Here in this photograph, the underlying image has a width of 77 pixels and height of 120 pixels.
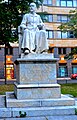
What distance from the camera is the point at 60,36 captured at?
50.7 metres

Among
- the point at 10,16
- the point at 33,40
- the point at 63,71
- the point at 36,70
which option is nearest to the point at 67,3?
the point at 63,71

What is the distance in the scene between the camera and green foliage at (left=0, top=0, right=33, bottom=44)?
2272 centimetres

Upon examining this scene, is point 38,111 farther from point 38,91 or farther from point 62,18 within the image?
point 62,18

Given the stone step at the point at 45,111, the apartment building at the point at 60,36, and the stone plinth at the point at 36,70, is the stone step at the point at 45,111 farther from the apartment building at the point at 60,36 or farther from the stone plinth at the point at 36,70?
the apartment building at the point at 60,36

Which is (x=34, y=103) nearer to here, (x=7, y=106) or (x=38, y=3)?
(x=7, y=106)

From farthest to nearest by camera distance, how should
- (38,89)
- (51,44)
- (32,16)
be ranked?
(51,44)
(32,16)
(38,89)

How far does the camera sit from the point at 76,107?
9.44 m

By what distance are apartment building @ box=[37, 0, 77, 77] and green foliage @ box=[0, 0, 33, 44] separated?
86.4 ft

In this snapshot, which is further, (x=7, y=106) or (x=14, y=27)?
(x=14, y=27)

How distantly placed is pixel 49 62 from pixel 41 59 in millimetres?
333

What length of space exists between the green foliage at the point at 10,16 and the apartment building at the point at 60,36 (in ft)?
86.4

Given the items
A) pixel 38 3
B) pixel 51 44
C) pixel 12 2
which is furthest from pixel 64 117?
pixel 51 44

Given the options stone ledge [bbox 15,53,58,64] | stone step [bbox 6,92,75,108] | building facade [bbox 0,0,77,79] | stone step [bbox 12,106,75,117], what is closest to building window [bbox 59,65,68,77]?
building facade [bbox 0,0,77,79]

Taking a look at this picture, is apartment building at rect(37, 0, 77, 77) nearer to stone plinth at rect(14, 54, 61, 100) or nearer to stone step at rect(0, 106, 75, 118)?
stone plinth at rect(14, 54, 61, 100)
